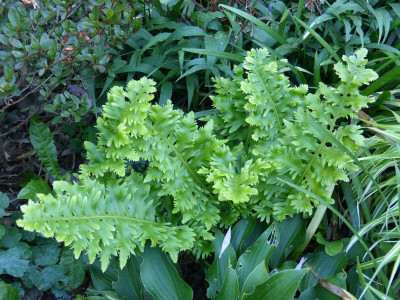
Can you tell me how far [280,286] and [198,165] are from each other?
62 centimetres

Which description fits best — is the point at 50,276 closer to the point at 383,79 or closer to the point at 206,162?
the point at 206,162

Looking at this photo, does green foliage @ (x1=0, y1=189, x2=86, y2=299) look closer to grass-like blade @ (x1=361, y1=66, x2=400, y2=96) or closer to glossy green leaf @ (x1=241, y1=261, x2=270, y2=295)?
glossy green leaf @ (x1=241, y1=261, x2=270, y2=295)

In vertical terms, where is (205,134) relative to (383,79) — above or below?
below

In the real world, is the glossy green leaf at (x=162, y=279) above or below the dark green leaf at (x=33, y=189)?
below

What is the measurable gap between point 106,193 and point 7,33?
2.65ft

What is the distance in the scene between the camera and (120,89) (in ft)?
5.76

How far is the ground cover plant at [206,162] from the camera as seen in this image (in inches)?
68.7

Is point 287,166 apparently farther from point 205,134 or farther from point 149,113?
point 149,113

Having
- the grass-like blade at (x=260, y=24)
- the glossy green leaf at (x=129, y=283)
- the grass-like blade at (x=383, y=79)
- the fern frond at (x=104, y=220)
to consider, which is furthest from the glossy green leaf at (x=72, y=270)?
the grass-like blade at (x=383, y=79)

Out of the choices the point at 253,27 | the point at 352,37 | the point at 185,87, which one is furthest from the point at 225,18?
the point at 352,37

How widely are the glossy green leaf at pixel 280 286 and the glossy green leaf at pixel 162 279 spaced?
29 centimetres

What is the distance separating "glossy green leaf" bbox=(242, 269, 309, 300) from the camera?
1.59 metres

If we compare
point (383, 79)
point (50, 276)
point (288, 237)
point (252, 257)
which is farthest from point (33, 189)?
point (383, 79)

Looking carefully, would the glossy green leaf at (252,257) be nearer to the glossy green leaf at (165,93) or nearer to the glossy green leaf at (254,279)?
the glossy green leaf at (254,279)
